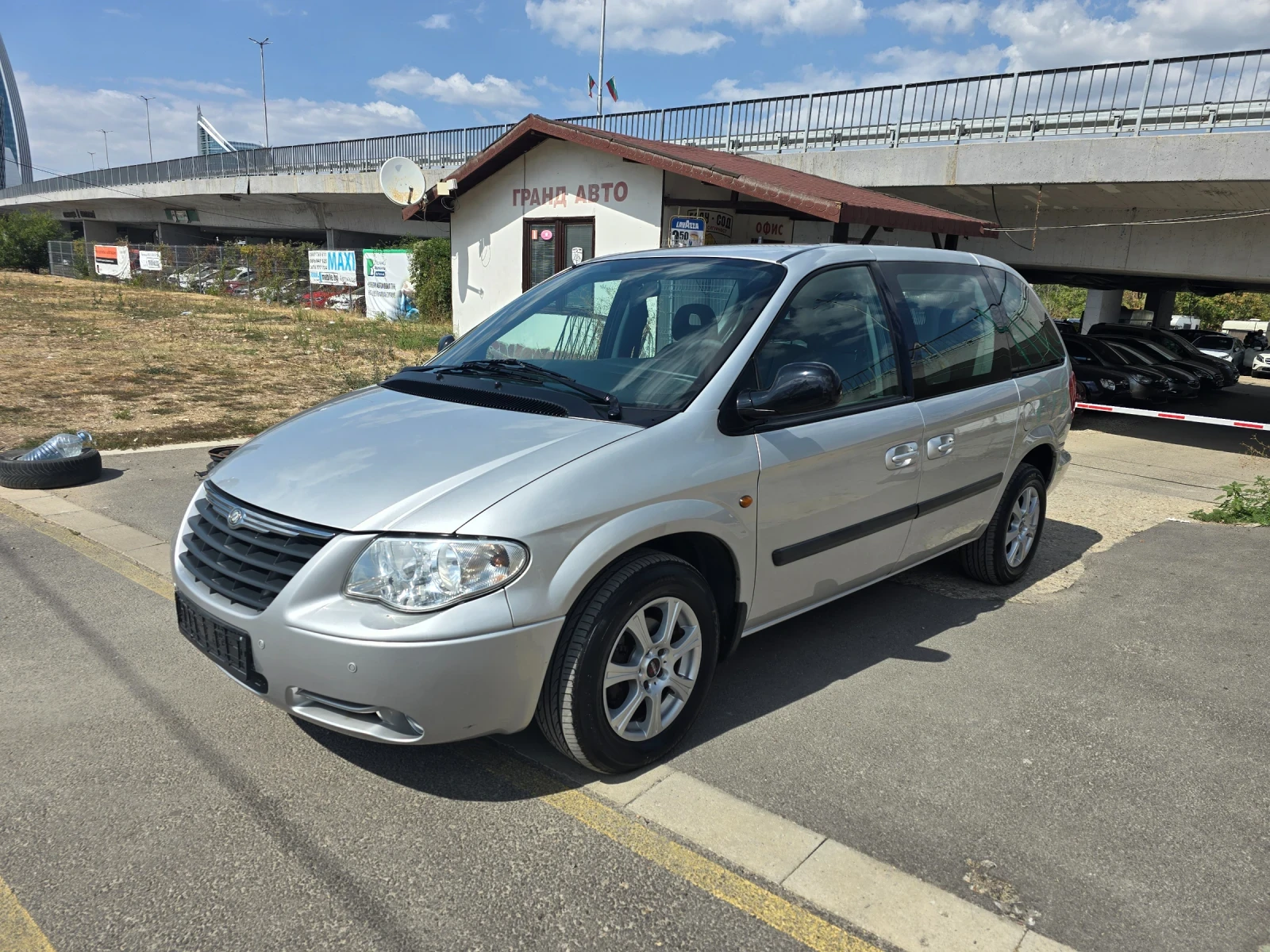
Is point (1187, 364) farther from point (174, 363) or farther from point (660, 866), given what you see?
point (660, 866)

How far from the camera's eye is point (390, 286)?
25.5 meters

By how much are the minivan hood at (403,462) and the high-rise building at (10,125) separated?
156907 mm

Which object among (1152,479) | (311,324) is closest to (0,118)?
(311,324)

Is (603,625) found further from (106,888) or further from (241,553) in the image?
(106,888)

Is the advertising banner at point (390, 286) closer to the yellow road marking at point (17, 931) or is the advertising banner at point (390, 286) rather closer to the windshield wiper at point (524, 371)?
the windshield wiper at point (524, 371)

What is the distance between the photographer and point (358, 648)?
2545mm

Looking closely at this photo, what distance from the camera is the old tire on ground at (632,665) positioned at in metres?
2.81

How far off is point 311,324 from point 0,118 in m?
152

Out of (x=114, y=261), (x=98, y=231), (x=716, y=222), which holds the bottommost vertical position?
(x=114, y=261)

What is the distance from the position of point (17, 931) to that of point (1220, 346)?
1398 inches

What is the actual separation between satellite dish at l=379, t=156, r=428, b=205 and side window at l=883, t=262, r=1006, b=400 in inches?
603

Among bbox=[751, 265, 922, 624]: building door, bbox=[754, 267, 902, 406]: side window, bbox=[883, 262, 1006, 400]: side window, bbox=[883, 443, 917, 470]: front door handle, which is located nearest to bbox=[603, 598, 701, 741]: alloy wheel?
bbox=[751, 265, 922, 624]: building door

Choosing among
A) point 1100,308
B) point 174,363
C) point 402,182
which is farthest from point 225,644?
point 1100,308

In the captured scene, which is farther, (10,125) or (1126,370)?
(10,125)
